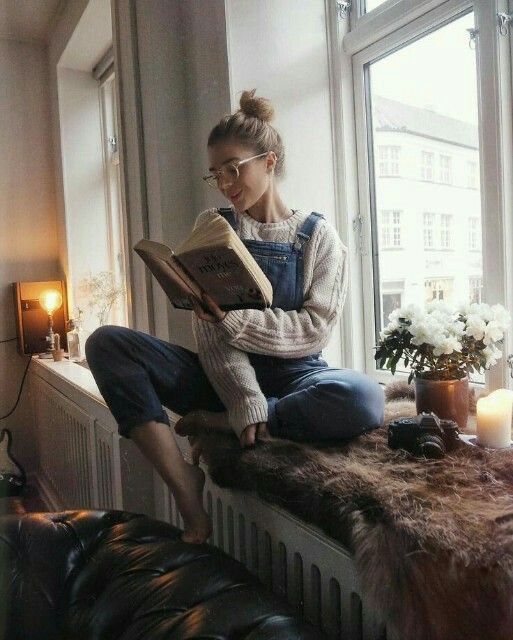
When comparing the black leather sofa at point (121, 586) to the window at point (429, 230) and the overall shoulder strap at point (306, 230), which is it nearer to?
the overall shoulder strap at point (306, 230)

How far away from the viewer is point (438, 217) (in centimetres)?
121

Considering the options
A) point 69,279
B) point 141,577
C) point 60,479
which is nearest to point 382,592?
point 141,577

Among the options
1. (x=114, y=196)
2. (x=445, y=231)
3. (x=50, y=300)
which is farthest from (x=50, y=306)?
(x=445, y=231)

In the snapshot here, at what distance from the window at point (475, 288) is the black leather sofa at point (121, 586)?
0.69 metres

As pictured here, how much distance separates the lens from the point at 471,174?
3.67 feet

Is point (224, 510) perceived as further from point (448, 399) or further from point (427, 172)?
point (427, 172)

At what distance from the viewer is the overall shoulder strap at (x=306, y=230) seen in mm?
1054

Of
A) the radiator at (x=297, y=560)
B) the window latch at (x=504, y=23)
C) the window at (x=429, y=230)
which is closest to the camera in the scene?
the radiator at (x=297, y=560)

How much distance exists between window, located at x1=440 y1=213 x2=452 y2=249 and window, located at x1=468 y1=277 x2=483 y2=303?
0.09m

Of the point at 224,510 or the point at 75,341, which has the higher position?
the point at 75,341

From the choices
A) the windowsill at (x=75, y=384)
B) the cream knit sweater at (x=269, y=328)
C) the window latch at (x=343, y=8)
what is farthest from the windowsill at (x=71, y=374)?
the window latch at (x=343, y=8)

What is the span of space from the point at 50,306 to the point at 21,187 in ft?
1.29

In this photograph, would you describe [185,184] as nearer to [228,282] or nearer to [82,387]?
[82,387]

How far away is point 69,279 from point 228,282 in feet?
2.87
